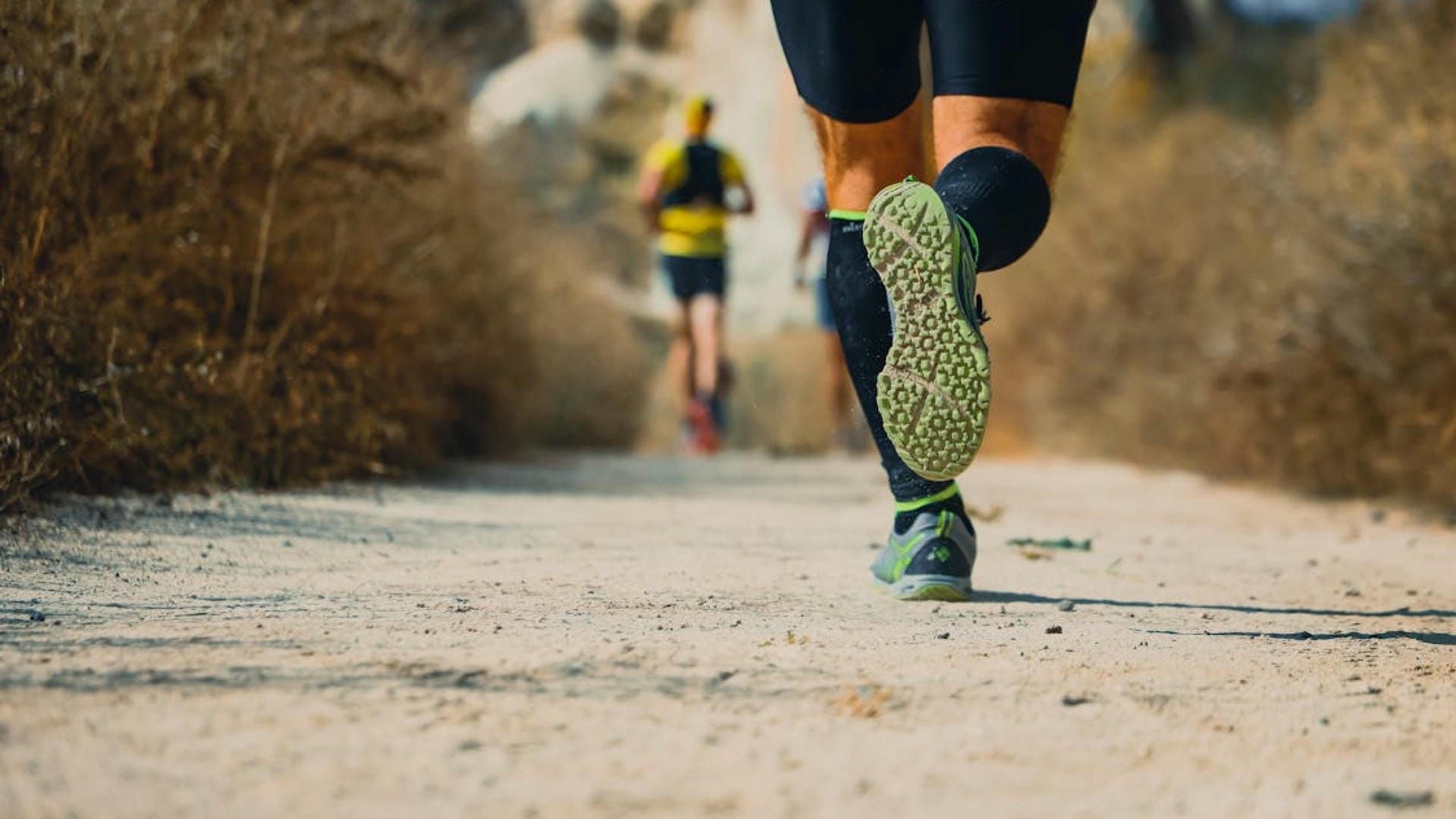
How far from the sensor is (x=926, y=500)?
10.8 feet

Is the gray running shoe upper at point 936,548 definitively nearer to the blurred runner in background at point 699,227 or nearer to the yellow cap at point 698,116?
the blurred runner in background at point 699,227

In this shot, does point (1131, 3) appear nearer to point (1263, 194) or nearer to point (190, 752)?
point (1263, 194)

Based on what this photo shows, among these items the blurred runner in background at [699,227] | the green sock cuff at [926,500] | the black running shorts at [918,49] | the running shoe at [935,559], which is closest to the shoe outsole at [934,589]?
the running shoe at [935,559]

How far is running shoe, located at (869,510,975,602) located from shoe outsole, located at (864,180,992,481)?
0.48 metres

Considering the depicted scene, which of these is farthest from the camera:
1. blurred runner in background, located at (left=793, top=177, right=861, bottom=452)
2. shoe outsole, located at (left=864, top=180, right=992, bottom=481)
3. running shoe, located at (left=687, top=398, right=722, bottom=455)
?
blurred runner in background, located at (left=793, top=177, right=861, bottom=452)

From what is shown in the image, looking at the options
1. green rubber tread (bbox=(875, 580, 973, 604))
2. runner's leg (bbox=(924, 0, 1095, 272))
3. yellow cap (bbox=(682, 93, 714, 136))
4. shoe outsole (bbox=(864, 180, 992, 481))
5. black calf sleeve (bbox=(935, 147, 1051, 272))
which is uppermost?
yellow cap (bbox=(682, 93, 714, 136))

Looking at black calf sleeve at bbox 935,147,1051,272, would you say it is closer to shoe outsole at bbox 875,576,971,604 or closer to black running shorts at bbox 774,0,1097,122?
black running shorts at bbox 774,0,1097,122

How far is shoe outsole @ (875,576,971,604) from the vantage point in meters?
3.26

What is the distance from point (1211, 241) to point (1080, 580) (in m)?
6.20

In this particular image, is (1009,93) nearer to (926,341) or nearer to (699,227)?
(926,341)

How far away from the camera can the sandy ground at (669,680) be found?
1824mm

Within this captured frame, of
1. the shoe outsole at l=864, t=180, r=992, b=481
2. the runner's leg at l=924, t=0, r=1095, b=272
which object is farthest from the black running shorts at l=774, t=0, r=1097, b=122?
the shoe outsole at l=864, t=180, r=992, b=481

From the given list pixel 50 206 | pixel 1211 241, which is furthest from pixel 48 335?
pixel 1211 241

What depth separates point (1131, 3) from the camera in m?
20.7
